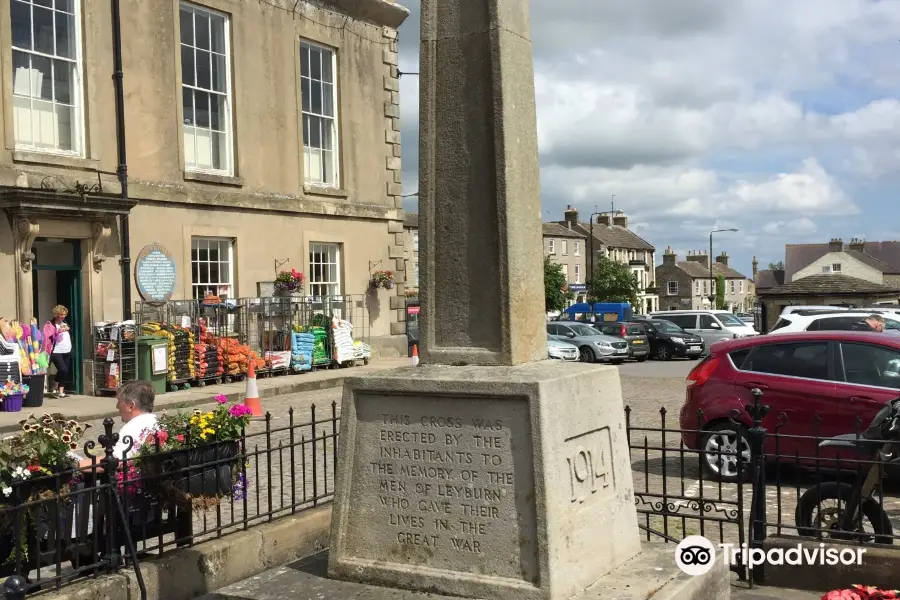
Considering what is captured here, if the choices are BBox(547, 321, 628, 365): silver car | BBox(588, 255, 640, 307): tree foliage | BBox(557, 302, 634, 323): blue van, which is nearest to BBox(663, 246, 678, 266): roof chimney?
BBox(588, 255, 640, 307): tree foliage

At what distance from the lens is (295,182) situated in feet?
71.8

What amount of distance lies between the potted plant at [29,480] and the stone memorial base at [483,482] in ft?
5.31

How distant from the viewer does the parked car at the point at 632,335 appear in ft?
100

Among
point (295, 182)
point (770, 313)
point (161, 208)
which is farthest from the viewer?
point (770, 313)

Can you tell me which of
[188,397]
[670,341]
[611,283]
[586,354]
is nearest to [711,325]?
[670,341]

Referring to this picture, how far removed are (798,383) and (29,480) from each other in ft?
23.8

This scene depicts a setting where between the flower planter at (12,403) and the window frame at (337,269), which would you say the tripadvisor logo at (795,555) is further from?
the window frame at (337,269)

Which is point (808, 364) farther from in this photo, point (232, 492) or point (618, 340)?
point (618, 340)

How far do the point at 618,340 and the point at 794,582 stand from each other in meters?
24.0

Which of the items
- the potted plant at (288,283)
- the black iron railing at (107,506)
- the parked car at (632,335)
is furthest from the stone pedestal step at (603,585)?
the parked car at (632,335)

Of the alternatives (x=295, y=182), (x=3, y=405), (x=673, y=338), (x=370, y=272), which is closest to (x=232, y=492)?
(x=3, y=405)

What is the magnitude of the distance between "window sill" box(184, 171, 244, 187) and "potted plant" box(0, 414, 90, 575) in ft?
48.0

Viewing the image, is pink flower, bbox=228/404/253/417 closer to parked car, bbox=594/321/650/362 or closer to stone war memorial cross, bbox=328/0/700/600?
stone war memorial cross, bbox=328/0/700/600

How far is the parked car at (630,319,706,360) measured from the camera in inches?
1230
